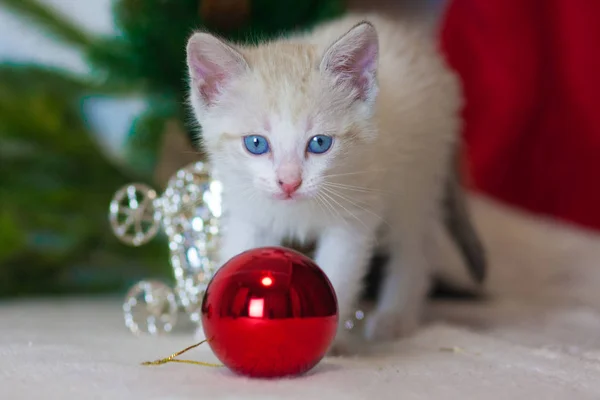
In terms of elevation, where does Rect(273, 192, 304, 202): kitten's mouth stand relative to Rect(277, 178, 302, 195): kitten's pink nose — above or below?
below

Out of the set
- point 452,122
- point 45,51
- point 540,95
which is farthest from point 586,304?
point 45,51

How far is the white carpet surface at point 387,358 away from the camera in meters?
1.06

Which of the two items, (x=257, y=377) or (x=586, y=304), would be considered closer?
(x=257, y=377)

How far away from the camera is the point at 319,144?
1271 millimetres

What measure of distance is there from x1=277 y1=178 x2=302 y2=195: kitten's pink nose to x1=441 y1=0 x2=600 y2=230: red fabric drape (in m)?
1.40

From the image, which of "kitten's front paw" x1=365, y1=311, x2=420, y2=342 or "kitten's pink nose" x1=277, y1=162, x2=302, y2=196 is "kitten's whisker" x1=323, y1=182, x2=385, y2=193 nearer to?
"kitten's pink nose" x1=277, y1=162, x2=302, y2=196

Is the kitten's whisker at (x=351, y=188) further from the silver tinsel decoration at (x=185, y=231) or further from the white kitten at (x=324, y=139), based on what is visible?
the silver tinsel decoration at (x=185, y=231)

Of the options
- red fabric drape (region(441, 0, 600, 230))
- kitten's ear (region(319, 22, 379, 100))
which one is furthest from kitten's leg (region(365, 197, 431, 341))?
red fabric drape (region(441, 0, 600, 230))

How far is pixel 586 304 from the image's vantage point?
1939 millimetres

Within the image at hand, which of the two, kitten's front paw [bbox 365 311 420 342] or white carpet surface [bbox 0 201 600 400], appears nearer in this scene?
white carpet surface [bbox 0 201 600 400]

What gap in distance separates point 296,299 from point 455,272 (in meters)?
1.19

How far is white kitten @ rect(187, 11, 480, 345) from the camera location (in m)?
1.26

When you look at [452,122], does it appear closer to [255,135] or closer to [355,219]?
[355,219]

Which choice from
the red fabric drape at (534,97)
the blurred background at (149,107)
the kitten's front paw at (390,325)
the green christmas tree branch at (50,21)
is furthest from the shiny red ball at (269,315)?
the red fabric drape at (534,97)
